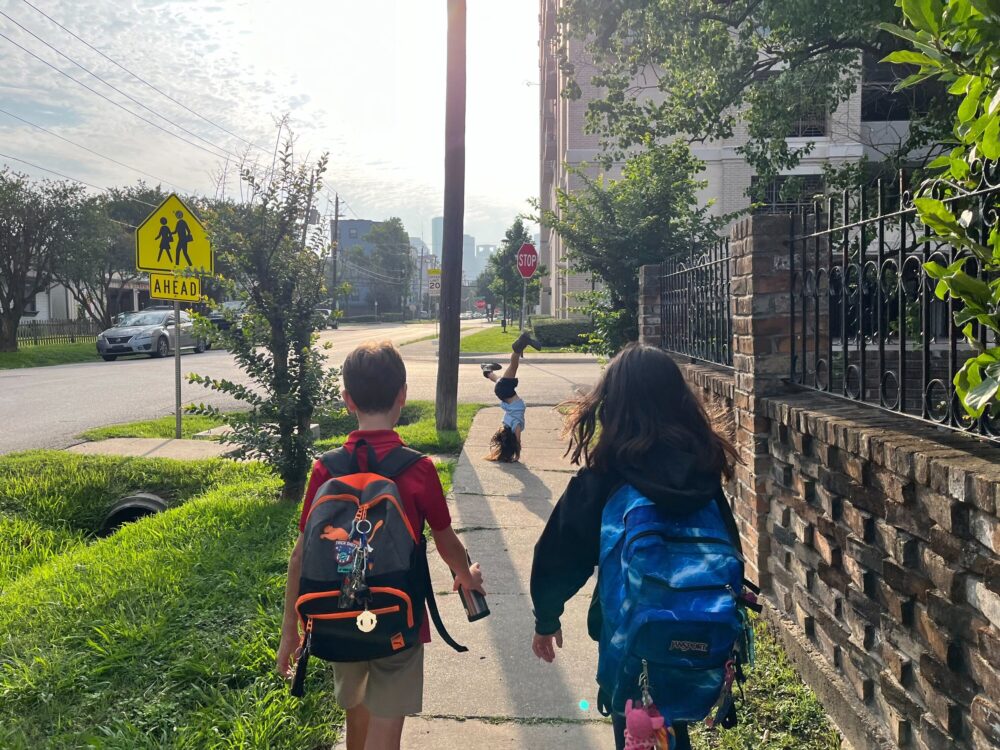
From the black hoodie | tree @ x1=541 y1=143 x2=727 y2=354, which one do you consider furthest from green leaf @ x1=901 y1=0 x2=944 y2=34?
tree @ x1=541 y1=143 x2=727 y2=354

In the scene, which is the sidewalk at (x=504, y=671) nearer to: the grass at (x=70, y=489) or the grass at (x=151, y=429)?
the grass at (x=70, y=489)

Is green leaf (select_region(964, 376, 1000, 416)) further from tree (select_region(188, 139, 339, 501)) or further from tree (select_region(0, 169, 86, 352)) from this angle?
tree (select_region(0, 169, 86, 352))

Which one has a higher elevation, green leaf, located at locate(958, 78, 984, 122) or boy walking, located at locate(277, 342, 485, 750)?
green leaf, located at locate(958, 78, 984, 122)

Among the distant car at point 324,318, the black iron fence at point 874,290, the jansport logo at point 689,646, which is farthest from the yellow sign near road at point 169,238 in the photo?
the jansport logo at point 689,646

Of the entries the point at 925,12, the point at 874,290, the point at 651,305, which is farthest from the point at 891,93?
the point at 925,12

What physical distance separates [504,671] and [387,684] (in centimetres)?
123

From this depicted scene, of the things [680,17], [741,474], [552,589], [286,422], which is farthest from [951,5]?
[680,17]

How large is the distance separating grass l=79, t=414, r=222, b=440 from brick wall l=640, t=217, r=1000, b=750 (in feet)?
23.8

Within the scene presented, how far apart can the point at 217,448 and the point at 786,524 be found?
7.11 metres

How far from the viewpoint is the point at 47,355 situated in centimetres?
2633

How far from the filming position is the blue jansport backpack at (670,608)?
6.26ft

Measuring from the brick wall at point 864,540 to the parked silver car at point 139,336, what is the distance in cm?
2387

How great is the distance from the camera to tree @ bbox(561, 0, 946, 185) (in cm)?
875

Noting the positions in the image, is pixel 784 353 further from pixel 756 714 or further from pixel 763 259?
pixel 756 714
